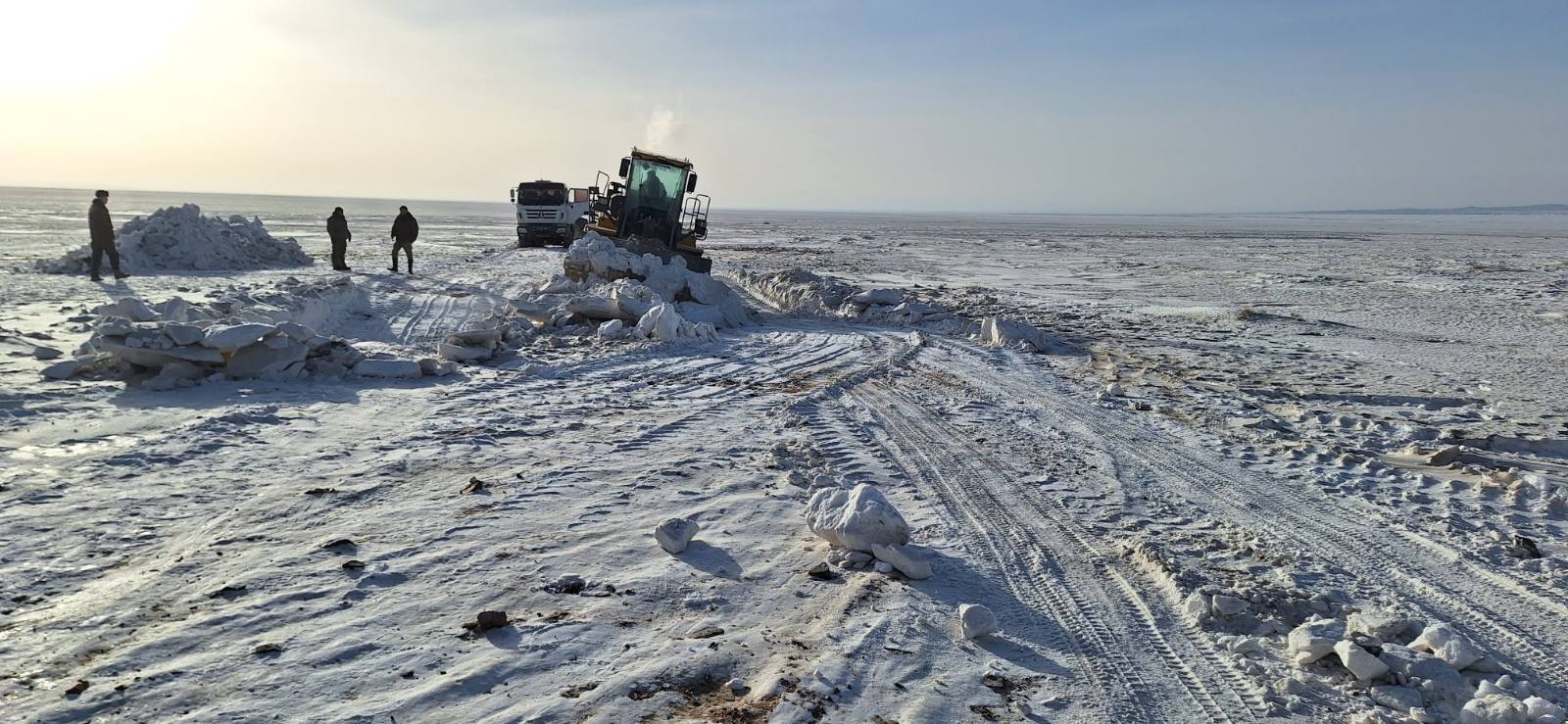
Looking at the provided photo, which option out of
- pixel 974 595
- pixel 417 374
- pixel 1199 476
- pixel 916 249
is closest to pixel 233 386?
pixel 417 374

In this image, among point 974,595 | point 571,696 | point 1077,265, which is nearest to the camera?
point 571,696

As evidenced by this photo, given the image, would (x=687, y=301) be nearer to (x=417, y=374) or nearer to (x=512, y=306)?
(x=512, y=306)

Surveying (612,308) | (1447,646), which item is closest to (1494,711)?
(1447,646)

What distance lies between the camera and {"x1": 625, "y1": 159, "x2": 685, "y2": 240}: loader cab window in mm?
20266

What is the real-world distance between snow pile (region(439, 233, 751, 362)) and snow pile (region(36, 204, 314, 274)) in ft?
28.7

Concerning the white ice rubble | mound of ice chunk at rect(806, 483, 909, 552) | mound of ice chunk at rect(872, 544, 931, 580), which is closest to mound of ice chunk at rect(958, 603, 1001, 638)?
mound of ice chunk at rect(872, 544, 931, 580)

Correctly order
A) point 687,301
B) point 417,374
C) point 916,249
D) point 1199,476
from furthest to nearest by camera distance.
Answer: point 916,249, point 687,301, point 417,374, point 1199,476

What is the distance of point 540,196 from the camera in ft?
91.0

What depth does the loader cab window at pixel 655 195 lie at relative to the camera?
20.3m

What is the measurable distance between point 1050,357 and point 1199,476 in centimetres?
497

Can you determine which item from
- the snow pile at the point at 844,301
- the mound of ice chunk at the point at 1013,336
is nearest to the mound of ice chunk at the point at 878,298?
the snow pile at the point at 844,301

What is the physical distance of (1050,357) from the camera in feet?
36.5

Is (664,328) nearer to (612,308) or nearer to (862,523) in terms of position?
(612,308)

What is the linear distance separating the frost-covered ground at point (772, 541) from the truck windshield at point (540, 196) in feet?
58.7
